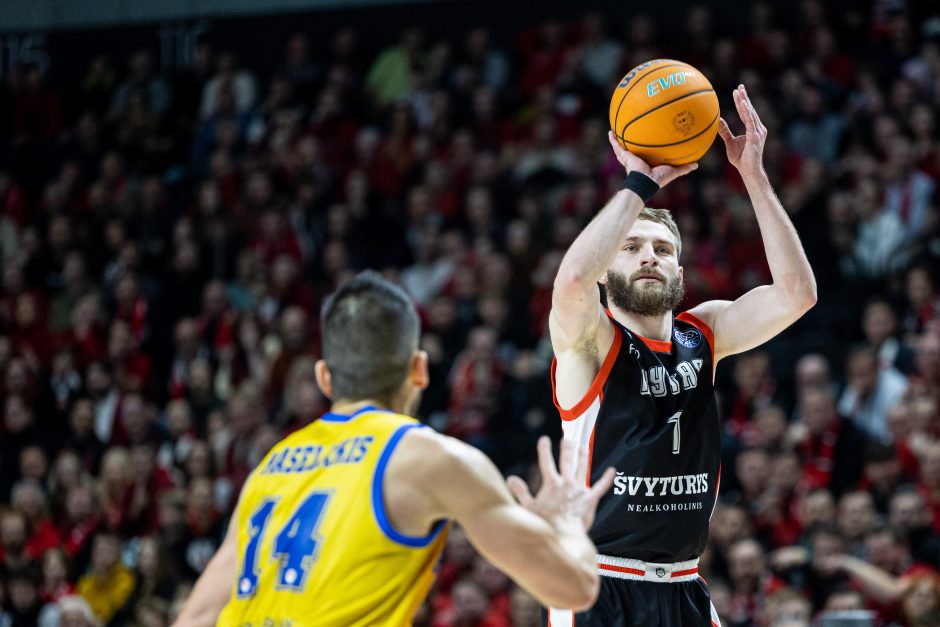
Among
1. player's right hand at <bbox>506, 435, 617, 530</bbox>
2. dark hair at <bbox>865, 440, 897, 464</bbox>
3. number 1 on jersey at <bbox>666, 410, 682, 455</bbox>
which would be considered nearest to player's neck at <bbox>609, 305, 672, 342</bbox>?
number 1 on jersey at <bbox>666, 410, 682, 455</bbox>

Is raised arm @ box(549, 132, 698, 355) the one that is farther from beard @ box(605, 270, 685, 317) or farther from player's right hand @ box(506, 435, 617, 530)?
player's right hand @ box(506, 435, 617, 530)

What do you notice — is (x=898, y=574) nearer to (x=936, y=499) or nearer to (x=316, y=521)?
(x=936, y=499)

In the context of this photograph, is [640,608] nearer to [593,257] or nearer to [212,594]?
[593,257]

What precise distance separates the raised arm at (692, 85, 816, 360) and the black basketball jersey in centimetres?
37

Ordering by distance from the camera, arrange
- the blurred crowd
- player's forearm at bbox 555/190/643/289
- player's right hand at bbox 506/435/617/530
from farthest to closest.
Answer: the blurred crowd
player's forearm at bbox 555/190/643/289
player's right hand at bbox 506/435/617/530

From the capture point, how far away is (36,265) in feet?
48.8

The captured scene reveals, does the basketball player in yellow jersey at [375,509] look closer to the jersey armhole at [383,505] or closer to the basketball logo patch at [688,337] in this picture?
the jersey armhole at [383,505]

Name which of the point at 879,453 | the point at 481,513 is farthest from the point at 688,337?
the point at 879,453

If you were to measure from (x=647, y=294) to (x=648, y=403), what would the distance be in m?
0.49

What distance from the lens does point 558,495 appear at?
359 cm

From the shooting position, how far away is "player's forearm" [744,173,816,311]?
17.9ft

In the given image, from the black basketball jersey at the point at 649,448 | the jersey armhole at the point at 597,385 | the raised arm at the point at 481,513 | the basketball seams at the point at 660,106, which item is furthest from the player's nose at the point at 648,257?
the raised arm at the point at 481,513

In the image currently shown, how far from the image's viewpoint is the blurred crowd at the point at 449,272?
31.3 ft

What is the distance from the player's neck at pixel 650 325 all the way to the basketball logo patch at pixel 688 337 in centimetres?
4
